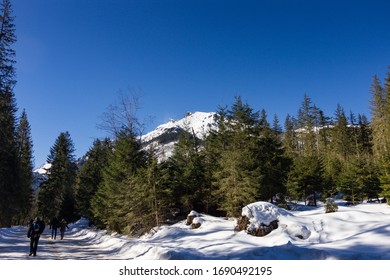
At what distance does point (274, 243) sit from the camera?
14.4m

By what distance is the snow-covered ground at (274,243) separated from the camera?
32.3ft

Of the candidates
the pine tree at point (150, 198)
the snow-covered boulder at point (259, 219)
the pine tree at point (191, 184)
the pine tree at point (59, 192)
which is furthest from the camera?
the pine tree at point (59, 192)

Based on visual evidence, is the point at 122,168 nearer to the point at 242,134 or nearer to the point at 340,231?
the point at 242,134

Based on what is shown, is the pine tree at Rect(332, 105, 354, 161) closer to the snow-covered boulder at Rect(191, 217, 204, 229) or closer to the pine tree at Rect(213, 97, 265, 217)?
the pine tree at Rect(213, 97, 265, 217)

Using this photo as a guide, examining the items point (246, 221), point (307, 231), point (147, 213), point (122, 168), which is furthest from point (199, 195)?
point (307, 231)

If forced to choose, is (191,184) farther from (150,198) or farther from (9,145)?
(9,145)

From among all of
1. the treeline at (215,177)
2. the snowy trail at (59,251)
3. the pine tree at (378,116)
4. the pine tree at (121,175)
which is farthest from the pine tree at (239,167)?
the pine tree at (378,116)

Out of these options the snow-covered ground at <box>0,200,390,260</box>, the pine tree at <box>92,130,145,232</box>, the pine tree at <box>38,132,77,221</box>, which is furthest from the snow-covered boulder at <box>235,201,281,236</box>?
the pine tree at <box>38,132,77,221</box>

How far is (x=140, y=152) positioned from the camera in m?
28.8

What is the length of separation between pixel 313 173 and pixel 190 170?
17623mm

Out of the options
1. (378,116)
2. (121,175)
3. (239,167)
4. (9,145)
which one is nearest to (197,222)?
(239,167)

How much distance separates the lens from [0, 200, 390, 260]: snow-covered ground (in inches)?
388

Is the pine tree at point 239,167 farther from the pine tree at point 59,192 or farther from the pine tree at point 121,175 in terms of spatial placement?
the pine tree at point 59,192
